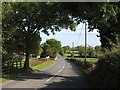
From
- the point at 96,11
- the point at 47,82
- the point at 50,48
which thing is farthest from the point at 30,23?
the point at 50,48

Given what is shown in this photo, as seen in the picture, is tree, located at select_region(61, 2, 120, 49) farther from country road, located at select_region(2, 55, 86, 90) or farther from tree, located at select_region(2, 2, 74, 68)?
tree, located at select_region(2, 2, 74, 68)

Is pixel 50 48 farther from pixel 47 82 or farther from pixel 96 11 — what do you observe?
pixel 96 11

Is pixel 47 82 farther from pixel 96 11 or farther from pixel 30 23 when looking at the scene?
pixel 30 23

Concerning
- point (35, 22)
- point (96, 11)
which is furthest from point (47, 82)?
point (35, 22)

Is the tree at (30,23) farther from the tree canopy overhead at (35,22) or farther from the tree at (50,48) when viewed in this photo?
the tree at (50,48)

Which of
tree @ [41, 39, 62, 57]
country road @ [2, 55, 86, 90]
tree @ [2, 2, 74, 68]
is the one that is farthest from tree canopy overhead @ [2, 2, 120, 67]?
tree @ [41, 39, 62, 57]

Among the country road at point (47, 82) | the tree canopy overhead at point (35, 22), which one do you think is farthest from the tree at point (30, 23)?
the country road at point (47, 82)

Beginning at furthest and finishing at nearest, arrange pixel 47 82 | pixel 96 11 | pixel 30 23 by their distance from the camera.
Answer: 1. pixel 30 23
2. pixel 47 82
3. pixel 96 11

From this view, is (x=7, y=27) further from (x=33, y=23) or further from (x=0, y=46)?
(x=33, y=23)

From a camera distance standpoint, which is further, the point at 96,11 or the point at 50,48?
the point at 50,48

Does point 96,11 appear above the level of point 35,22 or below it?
below

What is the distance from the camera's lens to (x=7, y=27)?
2333 cm

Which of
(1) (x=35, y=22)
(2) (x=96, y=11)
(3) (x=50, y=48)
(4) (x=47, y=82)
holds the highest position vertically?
(1) (x=35, y=22)

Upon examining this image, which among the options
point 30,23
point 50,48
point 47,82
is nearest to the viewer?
point 47,82
